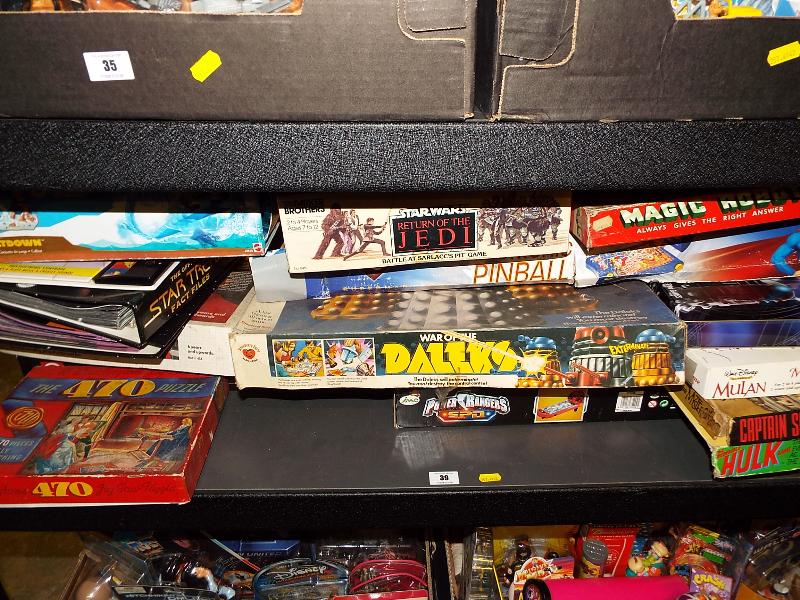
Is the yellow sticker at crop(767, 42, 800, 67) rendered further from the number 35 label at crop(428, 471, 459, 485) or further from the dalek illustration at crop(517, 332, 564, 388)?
the number 35 label at crop(428, 471, 459, 485)

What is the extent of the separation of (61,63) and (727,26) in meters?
0.48

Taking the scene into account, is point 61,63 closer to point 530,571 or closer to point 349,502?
point 349,502

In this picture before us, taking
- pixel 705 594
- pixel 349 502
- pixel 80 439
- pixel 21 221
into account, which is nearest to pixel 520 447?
pixel 349 502

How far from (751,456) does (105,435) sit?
0.78 meters

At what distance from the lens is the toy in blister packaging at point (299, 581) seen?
0.91m

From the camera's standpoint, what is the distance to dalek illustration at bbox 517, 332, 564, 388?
630 millimetres

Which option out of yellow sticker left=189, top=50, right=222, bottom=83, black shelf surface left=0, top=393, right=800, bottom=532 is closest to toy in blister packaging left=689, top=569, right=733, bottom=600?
black shelf surface left=0, top=393, right=800, bottom=532

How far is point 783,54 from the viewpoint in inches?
16.3

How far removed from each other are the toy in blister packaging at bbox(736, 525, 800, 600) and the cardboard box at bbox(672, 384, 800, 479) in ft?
1.15

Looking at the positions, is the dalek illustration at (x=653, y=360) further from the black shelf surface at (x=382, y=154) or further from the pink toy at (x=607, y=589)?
the pink toy at (x=607, y=589)

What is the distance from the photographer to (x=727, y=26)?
397mm

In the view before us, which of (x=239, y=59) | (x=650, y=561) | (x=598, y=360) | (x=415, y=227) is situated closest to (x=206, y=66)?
(x=239, y=59)

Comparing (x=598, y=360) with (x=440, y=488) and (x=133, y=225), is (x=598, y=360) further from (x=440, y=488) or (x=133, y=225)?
(x=133, y=225)

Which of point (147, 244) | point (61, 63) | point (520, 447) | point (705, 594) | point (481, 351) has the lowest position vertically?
point (705, 594)
